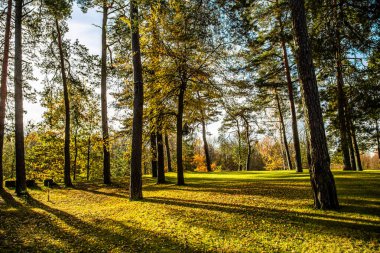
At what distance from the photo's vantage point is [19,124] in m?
11.1

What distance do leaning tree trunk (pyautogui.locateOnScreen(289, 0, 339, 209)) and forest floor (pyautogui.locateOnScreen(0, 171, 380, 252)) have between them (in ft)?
1.54

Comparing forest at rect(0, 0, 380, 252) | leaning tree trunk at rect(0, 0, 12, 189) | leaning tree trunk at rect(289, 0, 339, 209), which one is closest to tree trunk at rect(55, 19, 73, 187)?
forest at rect(0, 0, 380, 252)

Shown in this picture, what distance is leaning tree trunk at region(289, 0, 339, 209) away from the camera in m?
6.27

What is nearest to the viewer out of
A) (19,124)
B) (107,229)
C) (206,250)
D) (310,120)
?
(206,250)

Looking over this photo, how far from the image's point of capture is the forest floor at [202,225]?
4.52 m

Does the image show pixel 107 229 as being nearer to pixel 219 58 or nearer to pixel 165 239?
pixel 165 239

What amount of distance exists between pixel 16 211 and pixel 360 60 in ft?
40.8

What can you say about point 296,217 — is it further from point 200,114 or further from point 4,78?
point 4,78

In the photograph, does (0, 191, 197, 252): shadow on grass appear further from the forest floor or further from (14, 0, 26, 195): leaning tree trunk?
(14, 0, 26, 195): leaning tree trunk

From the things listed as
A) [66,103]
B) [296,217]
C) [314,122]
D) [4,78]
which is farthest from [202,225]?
[66,103]

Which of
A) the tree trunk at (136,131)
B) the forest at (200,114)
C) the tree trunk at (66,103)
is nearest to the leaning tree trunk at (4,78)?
the forest at (200,114)

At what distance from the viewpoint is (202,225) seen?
5.74 m

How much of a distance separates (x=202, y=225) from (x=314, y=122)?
13.1 ft

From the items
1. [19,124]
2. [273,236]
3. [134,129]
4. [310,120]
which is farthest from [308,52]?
[19,124]
